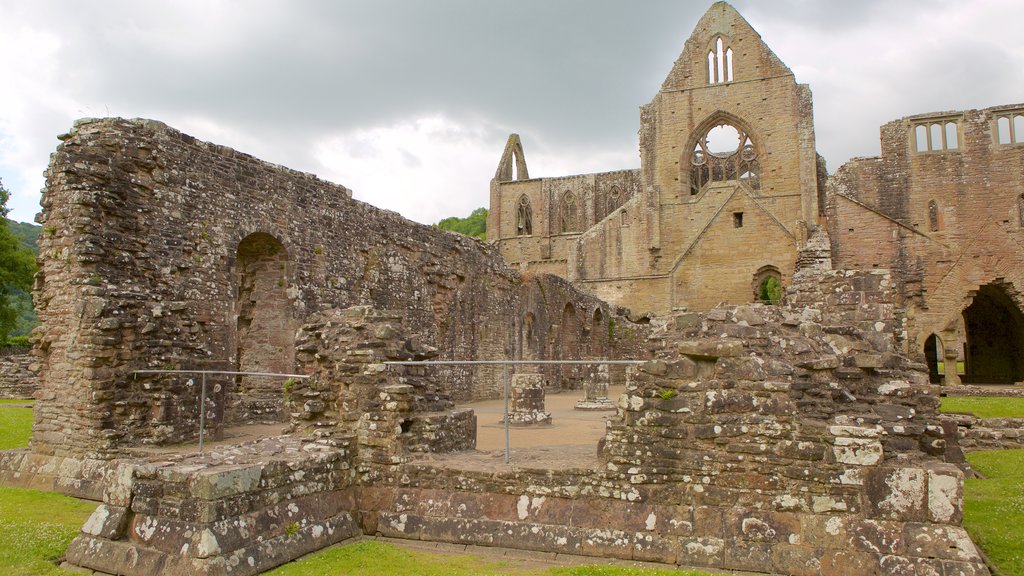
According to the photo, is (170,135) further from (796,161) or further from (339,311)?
(796,161)

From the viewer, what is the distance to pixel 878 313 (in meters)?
7.32

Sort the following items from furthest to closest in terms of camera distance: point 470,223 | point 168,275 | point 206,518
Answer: point 470,223, point 168,275, point 206,518

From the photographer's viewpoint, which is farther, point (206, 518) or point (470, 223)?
point (470, 223)

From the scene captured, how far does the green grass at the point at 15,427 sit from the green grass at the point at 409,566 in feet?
27.1

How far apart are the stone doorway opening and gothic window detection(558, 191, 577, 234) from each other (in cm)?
3739

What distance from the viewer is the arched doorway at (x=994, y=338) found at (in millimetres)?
25422

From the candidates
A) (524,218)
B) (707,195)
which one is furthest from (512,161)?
(707,195)

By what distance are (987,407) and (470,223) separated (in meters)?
56.7

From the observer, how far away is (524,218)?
5041 cm

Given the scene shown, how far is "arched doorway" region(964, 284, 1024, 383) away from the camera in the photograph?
83.4ft

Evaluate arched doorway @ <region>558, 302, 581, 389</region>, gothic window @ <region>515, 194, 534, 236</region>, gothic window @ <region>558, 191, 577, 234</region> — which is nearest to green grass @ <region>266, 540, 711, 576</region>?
arched doorway @ <region>558, 302, 581, 389</region>

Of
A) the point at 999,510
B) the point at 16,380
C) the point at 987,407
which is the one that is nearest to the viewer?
the point at 999,510

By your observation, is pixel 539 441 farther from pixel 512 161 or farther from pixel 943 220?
pixel 512 161

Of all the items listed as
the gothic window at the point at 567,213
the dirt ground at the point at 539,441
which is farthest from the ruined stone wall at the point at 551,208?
the dirt ground at the point at 539,441
